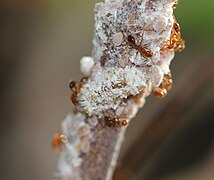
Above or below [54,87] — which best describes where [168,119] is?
below

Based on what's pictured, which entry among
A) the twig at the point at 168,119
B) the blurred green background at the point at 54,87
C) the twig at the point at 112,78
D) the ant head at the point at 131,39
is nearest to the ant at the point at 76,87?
the twig at the point at 112,78

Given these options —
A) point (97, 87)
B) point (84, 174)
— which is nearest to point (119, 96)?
point (97, 87)

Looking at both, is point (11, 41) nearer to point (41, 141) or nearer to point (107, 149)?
point (41, 141)

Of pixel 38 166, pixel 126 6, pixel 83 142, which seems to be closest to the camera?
pixel 126 6

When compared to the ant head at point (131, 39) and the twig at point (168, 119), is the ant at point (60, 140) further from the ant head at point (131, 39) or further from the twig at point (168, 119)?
the twig at point (168, 119)

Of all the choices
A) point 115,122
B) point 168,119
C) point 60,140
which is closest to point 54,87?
point 168,119

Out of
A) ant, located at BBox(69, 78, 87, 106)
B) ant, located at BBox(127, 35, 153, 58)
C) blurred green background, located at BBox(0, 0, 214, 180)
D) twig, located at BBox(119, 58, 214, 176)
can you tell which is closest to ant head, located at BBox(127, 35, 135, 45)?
ant, located at BBox(127, 35, 153, 58)

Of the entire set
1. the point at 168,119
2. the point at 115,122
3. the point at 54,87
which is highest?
the point at 54,87

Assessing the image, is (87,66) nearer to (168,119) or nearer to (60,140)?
(60,140)
